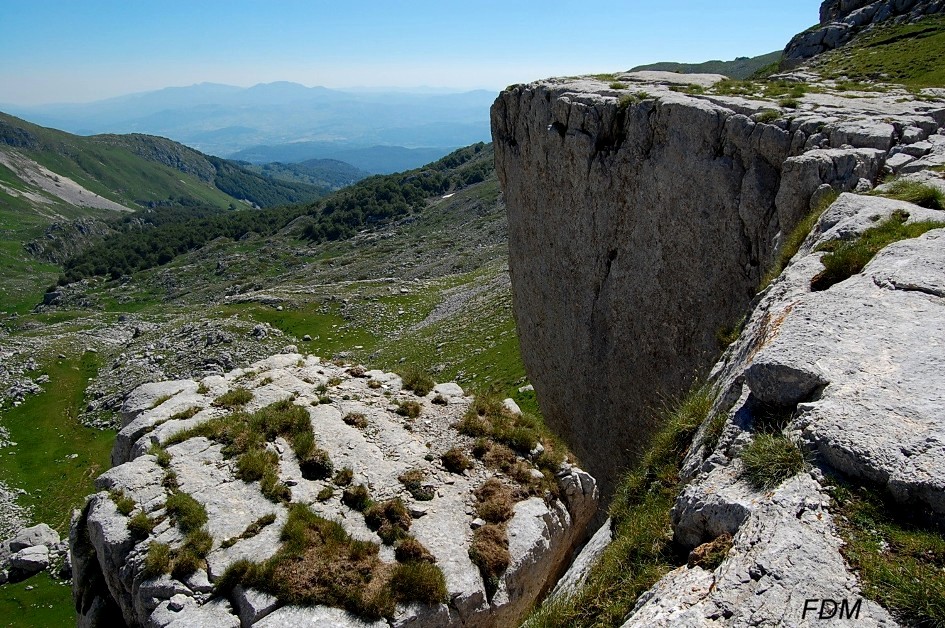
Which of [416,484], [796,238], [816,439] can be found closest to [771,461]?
[816,439]

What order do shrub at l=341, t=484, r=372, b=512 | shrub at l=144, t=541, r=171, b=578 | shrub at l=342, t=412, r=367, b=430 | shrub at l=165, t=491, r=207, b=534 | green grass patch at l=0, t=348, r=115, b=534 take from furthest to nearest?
green grass patch at l=0, t=348, r=115, b=534, shrub at l=342, t=412, r=367, b=430, shrub at l=341, t=484, r=372, b=512, shrub at l=165, t=491, r=207, b=534, shrub at l=144, t=541, r=171, b=578

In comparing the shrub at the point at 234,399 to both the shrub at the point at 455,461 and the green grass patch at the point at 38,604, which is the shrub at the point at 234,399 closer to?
the shrub at the point at 455,461

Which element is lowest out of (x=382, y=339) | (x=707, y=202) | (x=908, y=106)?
(x=382, y=339)

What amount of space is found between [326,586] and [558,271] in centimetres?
1802

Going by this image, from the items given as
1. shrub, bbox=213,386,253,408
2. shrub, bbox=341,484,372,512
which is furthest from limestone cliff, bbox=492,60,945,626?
shrub, bbox=213,386,253,408

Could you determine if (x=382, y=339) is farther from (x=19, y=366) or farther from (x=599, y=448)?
(x=599, y=448)

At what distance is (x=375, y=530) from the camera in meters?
11.8

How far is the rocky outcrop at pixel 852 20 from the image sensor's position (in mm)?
41344

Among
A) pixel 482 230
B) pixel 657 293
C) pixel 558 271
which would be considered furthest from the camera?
pixel 482 230

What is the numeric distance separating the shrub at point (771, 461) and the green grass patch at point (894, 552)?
1.65 ft

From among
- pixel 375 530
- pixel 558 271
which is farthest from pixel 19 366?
pixel 375 530

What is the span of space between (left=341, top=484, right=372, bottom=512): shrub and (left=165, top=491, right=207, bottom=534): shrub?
9.32ft

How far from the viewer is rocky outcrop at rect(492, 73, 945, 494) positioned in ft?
52.3

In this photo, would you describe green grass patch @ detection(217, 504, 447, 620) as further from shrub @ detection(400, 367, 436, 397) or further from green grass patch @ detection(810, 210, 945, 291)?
green grass patch @ detection(810, 210, 945, 291)
